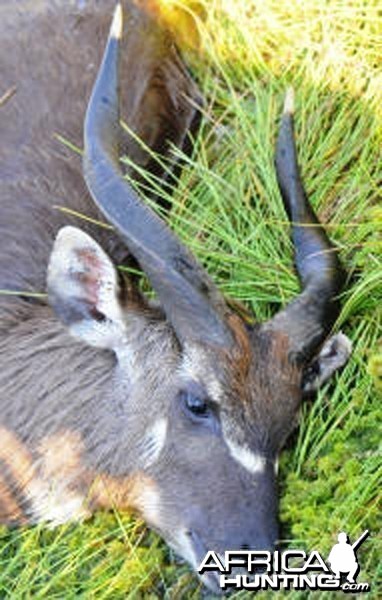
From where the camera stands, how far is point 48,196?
5.78 meters

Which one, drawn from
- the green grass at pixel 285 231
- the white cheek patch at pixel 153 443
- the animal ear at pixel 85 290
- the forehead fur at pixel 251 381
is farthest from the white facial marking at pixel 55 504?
the forehead fur at pixel 251 381

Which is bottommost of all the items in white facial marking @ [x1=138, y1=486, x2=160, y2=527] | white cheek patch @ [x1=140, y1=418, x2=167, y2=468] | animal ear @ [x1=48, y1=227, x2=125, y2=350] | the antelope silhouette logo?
the antelope silhouette logo

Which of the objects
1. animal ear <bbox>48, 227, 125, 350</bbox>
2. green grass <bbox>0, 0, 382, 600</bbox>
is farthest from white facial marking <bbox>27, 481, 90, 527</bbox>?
animal ear <bbox>48, 227, 125, 350</bbox>

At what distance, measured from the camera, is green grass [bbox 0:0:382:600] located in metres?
5.06

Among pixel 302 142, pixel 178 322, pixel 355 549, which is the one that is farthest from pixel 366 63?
pixel 355 549

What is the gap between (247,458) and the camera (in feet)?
15.9

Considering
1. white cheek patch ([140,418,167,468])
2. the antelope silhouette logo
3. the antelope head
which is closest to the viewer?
the antelope silhouette logo

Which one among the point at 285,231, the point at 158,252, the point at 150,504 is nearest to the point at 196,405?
the point at 150,504

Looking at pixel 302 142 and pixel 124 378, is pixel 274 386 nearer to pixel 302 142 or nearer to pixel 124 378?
pixel 124 378

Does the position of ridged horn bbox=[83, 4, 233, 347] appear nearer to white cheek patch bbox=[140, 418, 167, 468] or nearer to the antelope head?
the antelope head

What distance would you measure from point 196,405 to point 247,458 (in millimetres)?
237

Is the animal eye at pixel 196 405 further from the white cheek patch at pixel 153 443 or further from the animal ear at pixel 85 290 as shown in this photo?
the animal ear at pixel 85 290

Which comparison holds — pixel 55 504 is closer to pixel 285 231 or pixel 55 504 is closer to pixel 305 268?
pixel 305 268

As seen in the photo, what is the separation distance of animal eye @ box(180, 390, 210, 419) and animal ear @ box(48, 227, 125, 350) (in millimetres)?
384
